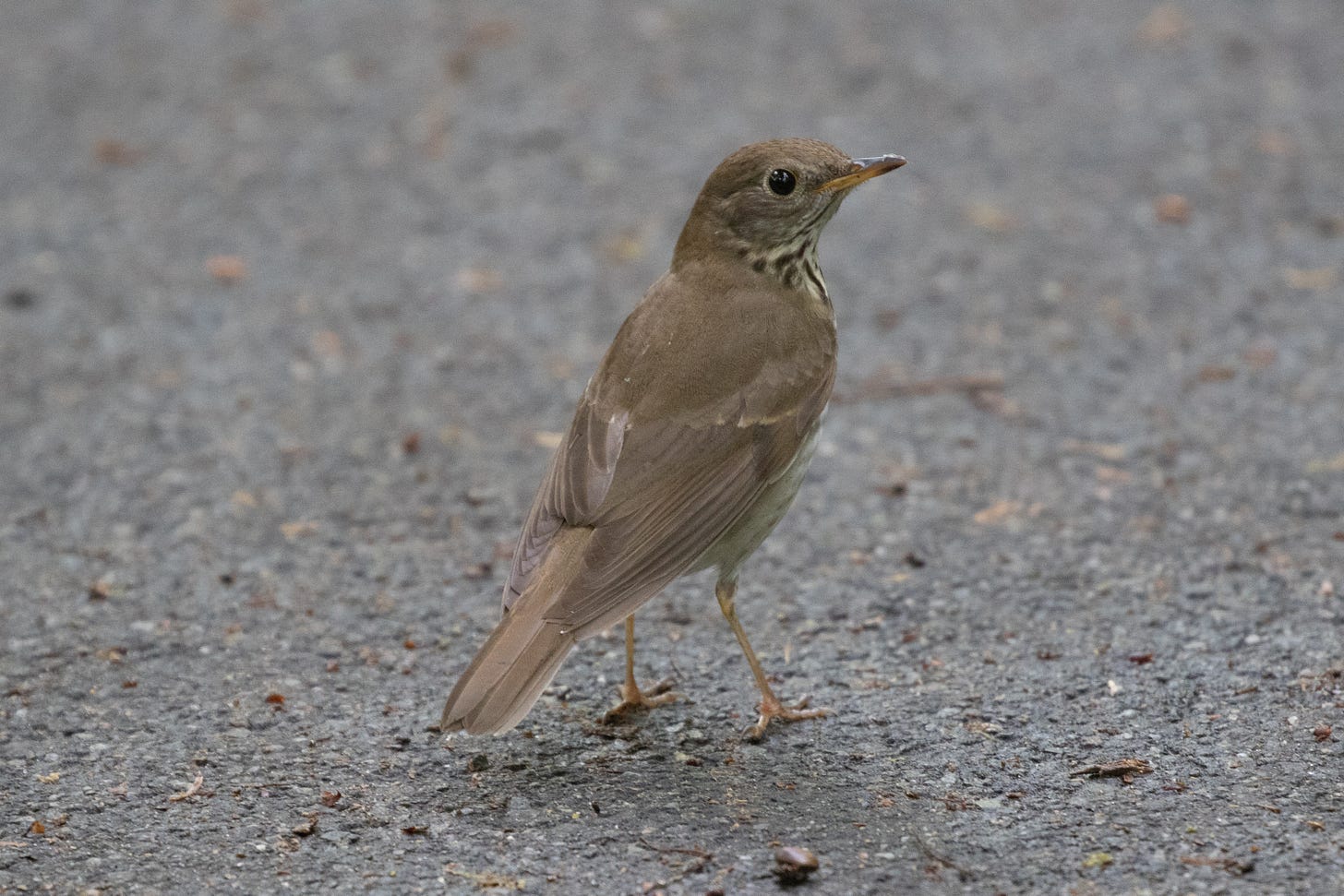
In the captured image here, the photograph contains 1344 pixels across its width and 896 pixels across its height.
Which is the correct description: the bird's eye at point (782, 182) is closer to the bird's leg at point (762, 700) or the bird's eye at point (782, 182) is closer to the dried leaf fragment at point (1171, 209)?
the bird's leg at point (762, 700)

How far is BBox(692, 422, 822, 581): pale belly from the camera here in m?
4.98

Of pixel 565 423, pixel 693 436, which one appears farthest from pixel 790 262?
pixel 565 423

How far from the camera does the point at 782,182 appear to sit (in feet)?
17.3

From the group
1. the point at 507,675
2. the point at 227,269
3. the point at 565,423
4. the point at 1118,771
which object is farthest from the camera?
the point at 227,269

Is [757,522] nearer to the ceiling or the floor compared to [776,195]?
nearer to the floor

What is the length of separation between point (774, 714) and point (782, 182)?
1.71 meters

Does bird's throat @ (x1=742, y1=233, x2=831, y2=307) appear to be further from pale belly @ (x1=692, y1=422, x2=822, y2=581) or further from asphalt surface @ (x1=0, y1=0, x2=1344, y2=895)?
asphalt surface @ (x1=0, y1=0, x2=1344, y2=895)

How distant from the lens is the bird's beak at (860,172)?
16.9ft

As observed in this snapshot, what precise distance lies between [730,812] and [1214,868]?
1263mm

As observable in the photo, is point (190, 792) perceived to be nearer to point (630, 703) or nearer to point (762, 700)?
point (630, 703)

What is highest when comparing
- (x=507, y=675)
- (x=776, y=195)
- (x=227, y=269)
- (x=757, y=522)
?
(x=776, y=195)

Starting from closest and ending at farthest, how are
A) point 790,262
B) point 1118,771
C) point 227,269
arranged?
point 1118,771, point 790,262, point 227,269

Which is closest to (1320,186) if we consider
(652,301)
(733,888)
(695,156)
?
(695,156)

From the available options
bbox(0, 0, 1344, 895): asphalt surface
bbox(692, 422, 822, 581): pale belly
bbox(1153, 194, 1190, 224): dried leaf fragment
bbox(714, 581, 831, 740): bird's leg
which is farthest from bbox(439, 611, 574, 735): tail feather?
bbox(1153, 194, 1190, 224): dried leaf fragment
